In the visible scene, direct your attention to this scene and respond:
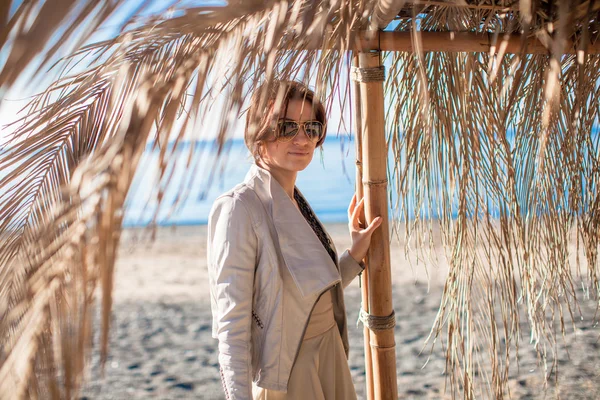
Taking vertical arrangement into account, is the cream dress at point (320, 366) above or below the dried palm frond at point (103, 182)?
below

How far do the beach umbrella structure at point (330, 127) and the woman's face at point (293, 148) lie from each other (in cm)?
11

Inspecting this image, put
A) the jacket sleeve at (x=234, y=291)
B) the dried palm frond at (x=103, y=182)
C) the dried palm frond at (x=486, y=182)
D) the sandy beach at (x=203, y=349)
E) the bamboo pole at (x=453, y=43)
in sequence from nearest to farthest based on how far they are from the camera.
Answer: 1. the dried palm frond at (x=103, y=182)
2. the bamboo pole at (x=453, y=43)
3. the jacket sleeve at (x=234, y=291)
4. the dried palm frond at (x=486, y=182)
5. the sandy beach at (x=203, y=349)

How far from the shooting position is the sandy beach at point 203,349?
10.6 feet

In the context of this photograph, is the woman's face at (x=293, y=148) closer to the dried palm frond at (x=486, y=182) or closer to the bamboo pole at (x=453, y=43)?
the bamboo pole at (x=453, y=43)

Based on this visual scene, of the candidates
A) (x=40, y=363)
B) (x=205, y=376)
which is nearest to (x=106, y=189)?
(x=40, y=363)

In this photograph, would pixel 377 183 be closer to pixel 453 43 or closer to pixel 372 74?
pixel 372 74

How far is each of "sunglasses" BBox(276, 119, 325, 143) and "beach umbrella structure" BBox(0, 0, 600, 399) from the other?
0.12 metres

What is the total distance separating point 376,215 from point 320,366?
0.43m

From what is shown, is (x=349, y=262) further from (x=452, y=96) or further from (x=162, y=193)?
(x=162, y=193)

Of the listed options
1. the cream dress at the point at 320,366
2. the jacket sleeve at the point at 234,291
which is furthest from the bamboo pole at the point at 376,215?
the jacket sleeve at the point at 234,291

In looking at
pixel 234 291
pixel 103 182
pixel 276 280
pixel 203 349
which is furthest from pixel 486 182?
pixel 203 349

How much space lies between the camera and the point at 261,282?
53.8 inches

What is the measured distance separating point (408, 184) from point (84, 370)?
1.24m

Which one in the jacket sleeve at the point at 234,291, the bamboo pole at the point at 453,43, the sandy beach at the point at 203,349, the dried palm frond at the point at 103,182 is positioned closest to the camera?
the dried palm frond at the point at 103,182
